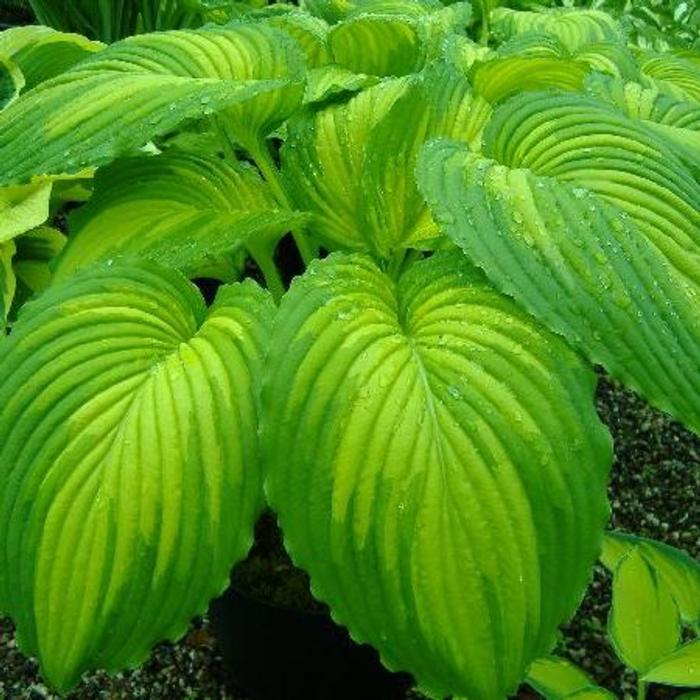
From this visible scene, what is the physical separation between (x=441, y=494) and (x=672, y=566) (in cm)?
64

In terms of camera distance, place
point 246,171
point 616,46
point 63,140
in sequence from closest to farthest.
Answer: point 63,140
point 246,171
point 616,46

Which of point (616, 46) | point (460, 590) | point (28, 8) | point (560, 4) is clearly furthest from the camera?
point (28, 8)

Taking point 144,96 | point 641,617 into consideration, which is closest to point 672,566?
point 641,617

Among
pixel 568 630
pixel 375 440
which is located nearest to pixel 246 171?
pixel 375 440

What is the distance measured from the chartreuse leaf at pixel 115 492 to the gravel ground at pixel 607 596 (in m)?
0.61

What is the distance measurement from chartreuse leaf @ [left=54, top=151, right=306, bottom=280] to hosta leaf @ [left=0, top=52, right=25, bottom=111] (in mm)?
738

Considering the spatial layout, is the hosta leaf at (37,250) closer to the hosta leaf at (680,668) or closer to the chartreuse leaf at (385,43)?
the chartreuse leaf at (385,43)

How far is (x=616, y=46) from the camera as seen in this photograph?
1379 millimetres

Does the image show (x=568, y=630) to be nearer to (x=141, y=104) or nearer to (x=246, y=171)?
(x=246, y=171)

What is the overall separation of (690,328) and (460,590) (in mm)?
261

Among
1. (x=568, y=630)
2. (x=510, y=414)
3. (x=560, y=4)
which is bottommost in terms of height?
(x=568, y=630)

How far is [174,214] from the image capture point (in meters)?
0.97

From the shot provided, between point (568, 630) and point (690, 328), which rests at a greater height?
point (690, 328)

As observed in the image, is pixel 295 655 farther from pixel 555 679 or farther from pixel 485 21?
pixel 485 21
